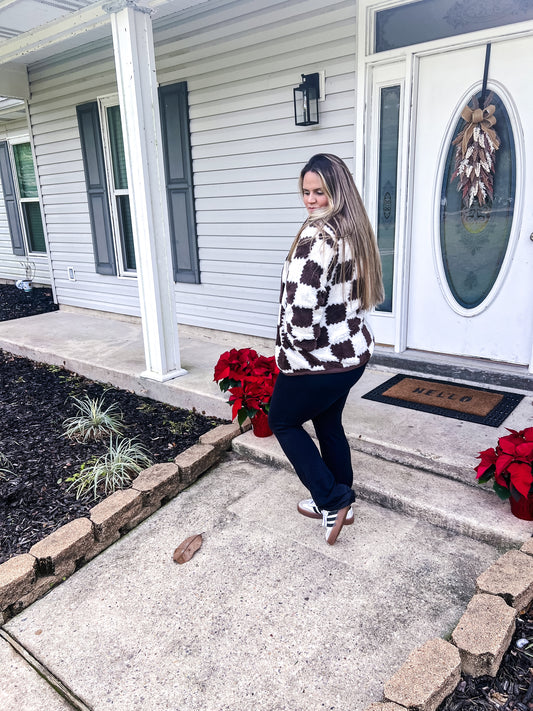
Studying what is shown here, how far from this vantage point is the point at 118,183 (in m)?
5.75

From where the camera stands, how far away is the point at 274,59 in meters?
4.08

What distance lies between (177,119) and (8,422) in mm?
3055

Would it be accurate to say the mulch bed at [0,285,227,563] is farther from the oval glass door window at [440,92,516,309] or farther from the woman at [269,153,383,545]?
the oval glass door window at [440,92,516,309]

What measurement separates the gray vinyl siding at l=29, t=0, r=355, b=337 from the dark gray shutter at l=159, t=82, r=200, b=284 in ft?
0.24

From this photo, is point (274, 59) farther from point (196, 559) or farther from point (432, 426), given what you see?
point (196, 559)

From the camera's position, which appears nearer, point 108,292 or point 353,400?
point 353,400

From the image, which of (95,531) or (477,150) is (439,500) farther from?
(477,150)

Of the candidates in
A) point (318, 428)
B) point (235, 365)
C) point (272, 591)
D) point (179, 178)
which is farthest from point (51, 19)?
point (272, 591)

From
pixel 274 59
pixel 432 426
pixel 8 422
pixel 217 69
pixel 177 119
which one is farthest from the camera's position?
pixel 177 119

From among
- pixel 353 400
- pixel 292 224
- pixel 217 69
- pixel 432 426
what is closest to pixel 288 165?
pixel 292 224

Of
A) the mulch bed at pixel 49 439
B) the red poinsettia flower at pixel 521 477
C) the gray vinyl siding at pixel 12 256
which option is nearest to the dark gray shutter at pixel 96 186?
the mulch bed at pixel 49 439

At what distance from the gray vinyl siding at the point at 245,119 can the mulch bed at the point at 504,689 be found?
330cm

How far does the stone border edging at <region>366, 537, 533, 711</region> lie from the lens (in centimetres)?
149

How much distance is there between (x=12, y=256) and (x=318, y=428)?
8.62m
